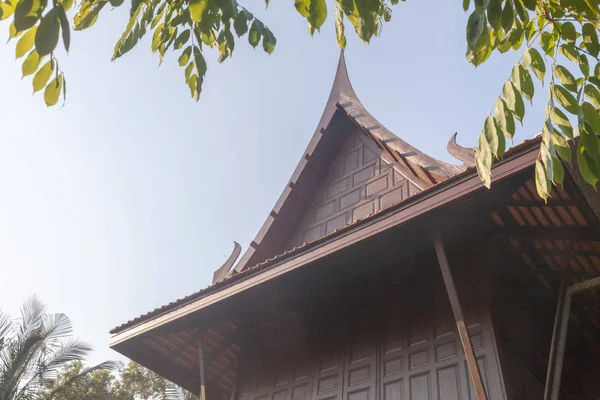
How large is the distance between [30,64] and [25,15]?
0.89 feet

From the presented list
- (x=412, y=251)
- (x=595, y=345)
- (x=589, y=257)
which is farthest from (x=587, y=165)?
(x=595, y=345)

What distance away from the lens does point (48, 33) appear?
1781 millimetres

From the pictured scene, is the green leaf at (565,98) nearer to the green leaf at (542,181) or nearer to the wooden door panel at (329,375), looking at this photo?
the green leaf at (542,181)

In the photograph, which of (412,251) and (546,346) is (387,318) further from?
(546,346)

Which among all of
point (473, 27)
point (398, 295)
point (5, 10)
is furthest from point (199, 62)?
point (398, 295)

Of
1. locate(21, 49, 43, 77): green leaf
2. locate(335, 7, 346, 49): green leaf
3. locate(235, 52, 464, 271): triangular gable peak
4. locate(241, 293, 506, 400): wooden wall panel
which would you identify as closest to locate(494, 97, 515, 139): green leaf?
locate(335, 7, 346, 49): green leaf

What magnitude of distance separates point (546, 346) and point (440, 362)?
1388 millimetres

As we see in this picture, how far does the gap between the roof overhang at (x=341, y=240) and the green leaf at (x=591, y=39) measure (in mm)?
2278

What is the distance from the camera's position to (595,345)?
699 centimetres

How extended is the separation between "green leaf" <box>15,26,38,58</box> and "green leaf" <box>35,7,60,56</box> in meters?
0.17

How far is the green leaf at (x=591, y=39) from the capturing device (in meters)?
2.32

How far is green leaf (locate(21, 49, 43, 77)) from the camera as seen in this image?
2.00 metres

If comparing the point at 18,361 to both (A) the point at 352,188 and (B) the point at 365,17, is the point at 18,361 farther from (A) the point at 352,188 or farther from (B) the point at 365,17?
(B) the point at 365,17

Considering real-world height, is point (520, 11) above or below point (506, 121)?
above
